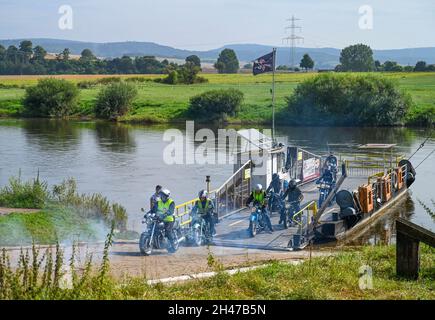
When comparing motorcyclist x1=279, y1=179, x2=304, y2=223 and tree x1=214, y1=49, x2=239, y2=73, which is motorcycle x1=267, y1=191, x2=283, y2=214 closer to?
motorcyclist x1=279, y1=179, x2=304, y2=223

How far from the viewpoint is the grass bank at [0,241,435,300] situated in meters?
7.64

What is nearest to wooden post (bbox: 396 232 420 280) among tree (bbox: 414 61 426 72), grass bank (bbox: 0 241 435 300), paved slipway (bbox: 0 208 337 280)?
grass bank (bbox: 0 241 435 300)

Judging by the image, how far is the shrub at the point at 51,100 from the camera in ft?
262

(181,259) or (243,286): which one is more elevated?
(243,286)

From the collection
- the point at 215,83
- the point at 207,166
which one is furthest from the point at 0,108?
the point at 207,166

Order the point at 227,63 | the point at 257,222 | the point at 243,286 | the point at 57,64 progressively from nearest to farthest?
the point at 243,286 < the point at 257,222 < the point at 57,64 < the point at 227,63

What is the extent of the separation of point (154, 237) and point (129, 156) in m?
29.8

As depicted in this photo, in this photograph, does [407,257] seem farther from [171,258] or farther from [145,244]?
[145,244]

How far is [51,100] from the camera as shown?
8019cm

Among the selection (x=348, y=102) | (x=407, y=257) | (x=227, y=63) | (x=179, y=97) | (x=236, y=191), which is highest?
(x=227, y=63)

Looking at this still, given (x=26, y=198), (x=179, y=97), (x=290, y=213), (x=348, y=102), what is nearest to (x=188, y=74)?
(x=179, y=97)

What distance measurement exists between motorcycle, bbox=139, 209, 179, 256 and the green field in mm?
55982

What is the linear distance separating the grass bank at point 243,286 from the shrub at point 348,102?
6053 cm
